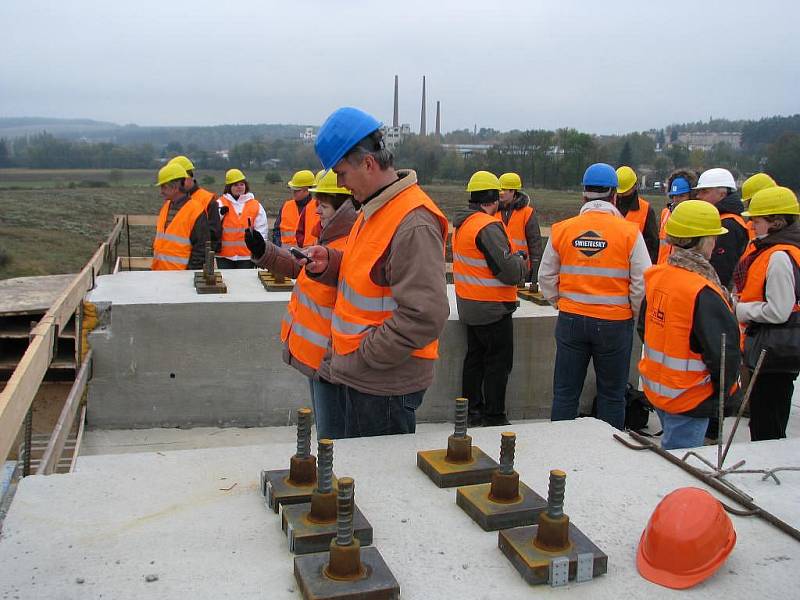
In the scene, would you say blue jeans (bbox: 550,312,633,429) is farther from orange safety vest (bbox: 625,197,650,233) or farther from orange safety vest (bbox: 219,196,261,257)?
orange safety vest (bbox: 219,196,261,257)

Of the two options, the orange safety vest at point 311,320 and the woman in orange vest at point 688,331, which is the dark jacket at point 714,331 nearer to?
the woman in orange vest at point 688,331

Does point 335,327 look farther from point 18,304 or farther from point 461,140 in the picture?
point 461,140

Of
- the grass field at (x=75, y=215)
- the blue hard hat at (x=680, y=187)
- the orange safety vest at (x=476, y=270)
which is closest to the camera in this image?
the orange safety vest at (x=476, y=270)

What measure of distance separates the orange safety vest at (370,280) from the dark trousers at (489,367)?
108 inches

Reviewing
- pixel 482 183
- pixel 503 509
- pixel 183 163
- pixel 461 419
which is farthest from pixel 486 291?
pixel 183 163

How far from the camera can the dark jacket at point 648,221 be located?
7.57 m

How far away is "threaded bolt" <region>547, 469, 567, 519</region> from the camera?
6.61ft

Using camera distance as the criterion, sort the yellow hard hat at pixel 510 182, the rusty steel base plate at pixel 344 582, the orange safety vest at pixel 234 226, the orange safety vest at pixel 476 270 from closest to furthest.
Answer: the rusty steel base plate at pixel 344 582
the orange safety vest at pixel 476 270
the orange safety vest at pixel 234 226
the yellow hard hat at pixel 510 182

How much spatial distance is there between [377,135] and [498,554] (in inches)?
66.7

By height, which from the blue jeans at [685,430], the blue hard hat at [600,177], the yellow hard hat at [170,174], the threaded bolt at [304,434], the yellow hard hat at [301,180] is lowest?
the blue jeans at [685,430]

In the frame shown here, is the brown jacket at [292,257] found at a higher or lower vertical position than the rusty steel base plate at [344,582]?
higher

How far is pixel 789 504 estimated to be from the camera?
8.27 ft

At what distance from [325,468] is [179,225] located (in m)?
5.85

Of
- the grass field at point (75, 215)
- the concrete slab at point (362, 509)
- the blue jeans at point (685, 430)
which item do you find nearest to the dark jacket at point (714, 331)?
the blue jeans at point (685, 430)
